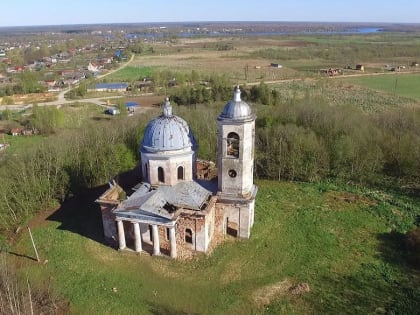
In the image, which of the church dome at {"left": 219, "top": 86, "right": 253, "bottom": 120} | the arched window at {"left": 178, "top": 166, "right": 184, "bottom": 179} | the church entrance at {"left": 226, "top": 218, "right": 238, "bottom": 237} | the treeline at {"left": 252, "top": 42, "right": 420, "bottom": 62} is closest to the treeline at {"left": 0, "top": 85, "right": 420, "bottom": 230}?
the arched window at {"left": 178, "top": 166, "right": 184, "bottom": 179}

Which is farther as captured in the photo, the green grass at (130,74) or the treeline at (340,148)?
the green grass at (130,74)

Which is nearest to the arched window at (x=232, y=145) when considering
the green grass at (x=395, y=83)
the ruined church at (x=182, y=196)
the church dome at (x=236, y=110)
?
the ruined church at (x=182, y=196)

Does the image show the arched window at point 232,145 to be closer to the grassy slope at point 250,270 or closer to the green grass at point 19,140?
the grassy slope at point 250,270

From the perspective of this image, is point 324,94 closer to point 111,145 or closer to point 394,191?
point 394,191

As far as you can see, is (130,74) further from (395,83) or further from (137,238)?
(137,238)

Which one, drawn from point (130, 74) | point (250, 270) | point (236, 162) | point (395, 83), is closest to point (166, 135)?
point (236, 162)
